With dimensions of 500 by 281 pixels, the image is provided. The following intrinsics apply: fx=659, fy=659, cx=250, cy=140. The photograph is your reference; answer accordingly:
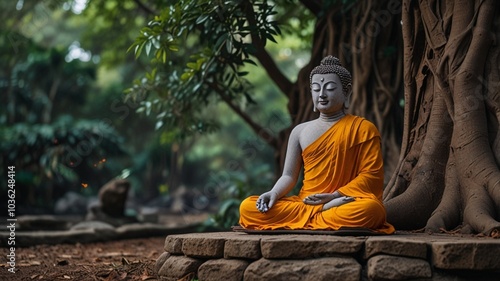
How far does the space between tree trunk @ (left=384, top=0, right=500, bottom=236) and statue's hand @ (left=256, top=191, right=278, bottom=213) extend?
1.10 meters

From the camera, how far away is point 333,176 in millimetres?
4969

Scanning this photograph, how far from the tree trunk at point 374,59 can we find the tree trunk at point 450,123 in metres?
1.31

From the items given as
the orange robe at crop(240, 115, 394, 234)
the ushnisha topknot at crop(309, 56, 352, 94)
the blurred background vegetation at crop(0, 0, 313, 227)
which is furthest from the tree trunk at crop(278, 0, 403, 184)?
the orange robe at crop(240, 115, 394, 234)

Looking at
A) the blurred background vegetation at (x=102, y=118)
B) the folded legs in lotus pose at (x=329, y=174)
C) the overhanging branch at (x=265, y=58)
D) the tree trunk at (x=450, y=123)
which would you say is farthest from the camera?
the blurred background vegetation at (x=102, y=118)

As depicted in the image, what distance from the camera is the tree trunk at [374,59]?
295 inches

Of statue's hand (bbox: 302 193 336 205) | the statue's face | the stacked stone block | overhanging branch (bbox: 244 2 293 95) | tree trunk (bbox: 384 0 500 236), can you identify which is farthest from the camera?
overhanging branch (bbox: 244 2 293 95)

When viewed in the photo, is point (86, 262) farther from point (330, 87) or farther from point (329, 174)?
point (330, 87)

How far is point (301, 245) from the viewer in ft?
13.9

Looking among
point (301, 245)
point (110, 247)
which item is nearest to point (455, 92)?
point (301, 245)

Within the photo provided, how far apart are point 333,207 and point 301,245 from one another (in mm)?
587

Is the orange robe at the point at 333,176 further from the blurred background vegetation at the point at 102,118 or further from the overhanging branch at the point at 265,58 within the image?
the blurred background vegetation at the point at 102,118

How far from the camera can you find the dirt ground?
17.0ft

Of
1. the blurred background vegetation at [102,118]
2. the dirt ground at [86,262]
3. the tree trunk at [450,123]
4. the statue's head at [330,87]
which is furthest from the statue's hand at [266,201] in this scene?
the blurred background vegetation at [102,118]

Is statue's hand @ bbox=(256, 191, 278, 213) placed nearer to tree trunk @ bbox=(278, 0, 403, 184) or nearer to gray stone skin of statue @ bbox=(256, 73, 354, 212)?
gray stone skin of statue @ bbox=(256, 73, 354, 212)
